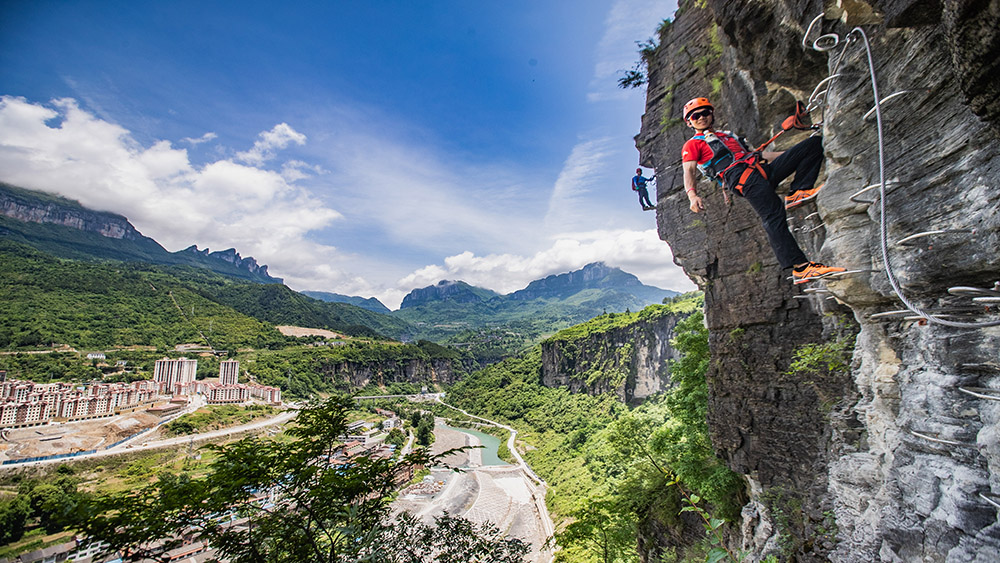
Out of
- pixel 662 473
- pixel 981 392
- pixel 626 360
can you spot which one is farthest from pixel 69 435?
pixel 626 360

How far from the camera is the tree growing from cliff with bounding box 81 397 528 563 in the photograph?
14.0ft

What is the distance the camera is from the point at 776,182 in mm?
4750

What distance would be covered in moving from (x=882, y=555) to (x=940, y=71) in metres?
4.96

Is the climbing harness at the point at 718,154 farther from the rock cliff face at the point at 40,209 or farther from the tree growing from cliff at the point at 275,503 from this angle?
the rock cliff face at the point at 40,209

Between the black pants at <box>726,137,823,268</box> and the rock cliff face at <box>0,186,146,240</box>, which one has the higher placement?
the rock cliff face at <box>0,186,146,240</box>

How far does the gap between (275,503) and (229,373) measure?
9146cm

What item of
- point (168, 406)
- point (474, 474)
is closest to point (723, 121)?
point (474, 474)

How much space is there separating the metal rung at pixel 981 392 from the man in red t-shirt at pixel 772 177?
61.8 inches

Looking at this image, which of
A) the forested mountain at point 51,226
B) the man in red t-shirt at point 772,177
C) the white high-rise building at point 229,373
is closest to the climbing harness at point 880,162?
the man in red t-shirt at point 772,177

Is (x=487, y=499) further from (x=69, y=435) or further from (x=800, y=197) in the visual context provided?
(x=69, y=435)

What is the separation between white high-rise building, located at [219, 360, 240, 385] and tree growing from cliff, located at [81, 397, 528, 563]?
89.7 m

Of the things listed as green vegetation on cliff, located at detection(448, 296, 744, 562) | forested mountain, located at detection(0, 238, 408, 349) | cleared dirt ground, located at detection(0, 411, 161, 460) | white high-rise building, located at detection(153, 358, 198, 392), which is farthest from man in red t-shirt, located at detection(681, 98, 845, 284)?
forested mountain, located at detection(0, 238, 408, 349)

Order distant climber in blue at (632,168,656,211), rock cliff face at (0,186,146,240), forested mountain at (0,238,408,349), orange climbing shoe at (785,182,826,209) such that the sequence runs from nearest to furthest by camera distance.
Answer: orange climbing shoe at (785,182,826,209)
distant climber in blue at (632,168,656,211)
forested mountain at (0,238,408,349)
rock cliff face at (0,186,146,240)

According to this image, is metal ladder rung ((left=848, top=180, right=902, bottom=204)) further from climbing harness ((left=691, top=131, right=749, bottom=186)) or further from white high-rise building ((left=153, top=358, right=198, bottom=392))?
white high-rise building ((left=153, top=358, right=198, bottom=392))
